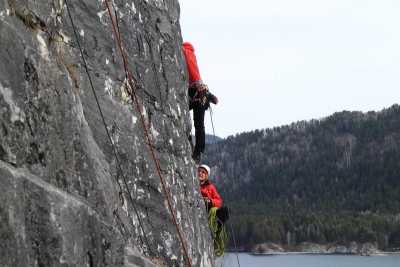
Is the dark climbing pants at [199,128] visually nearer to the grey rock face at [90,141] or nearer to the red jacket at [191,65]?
the red jacket at [191,65]

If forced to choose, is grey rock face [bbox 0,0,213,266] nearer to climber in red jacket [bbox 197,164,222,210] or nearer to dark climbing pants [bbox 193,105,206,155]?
dark climbing pants [bbox 193,105,206,155]

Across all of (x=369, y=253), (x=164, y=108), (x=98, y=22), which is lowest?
(x=369, y=253)

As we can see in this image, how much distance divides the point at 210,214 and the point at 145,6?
14.3 ft

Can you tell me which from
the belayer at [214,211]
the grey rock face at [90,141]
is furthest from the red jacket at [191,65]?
the belayer at [214,211]

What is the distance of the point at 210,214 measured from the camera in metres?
13.8

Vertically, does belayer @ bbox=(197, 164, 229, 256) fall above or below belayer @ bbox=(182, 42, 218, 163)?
below

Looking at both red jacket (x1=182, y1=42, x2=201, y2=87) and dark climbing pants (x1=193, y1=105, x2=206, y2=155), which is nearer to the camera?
red jacket (x1=182, y1=42, x2=201, y2=87)

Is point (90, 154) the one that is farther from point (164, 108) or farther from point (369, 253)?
point (369, 253)

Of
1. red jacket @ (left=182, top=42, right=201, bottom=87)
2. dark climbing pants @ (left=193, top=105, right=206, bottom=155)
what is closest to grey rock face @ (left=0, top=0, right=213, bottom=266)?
red jacket @ (left=182, top=42, right=201, bottom=87)

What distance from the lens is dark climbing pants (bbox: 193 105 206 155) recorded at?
44.9 ft

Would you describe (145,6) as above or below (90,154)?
above

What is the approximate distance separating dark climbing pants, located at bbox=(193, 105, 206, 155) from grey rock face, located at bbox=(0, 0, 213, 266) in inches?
46.7

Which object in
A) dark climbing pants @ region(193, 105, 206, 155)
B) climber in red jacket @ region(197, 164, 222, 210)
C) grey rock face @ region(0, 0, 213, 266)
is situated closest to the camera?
grey rock face @ region(0, 0, 213, 266)

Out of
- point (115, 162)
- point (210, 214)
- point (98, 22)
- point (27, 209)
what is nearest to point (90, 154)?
point (27, 209)
